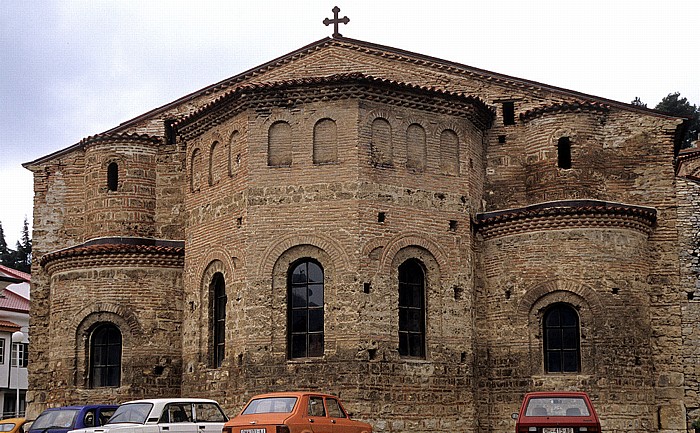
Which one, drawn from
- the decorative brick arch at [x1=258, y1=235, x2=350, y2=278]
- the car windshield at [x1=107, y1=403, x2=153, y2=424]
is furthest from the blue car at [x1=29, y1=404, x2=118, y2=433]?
the decorative brick arch at [x1=258, y1=235, x2=350, y2=278]

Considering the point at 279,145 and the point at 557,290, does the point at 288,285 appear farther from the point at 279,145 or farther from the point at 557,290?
the point at 557,290

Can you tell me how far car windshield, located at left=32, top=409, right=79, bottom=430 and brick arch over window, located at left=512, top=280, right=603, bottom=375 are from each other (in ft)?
35.3

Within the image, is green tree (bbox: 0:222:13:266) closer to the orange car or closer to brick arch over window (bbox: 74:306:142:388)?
brick arch over window (bbox: 74:306:142:388)

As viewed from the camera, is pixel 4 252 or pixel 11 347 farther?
pixel 4 252

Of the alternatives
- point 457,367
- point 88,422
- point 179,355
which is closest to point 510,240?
point 457,367

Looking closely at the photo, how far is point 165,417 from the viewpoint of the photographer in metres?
17.0

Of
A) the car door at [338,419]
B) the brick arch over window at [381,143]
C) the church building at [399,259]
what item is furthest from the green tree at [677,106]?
the car door at [338,419]

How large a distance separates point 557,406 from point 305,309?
6.81m

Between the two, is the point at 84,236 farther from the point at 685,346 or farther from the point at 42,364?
→ the point at 685,346

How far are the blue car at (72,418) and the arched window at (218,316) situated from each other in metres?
5.40

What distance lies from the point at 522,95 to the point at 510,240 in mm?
4347

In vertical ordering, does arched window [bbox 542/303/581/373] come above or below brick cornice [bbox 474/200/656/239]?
below

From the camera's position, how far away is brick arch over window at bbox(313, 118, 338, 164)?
75.5 ft

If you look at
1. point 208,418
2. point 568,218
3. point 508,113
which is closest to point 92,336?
point 208,418
